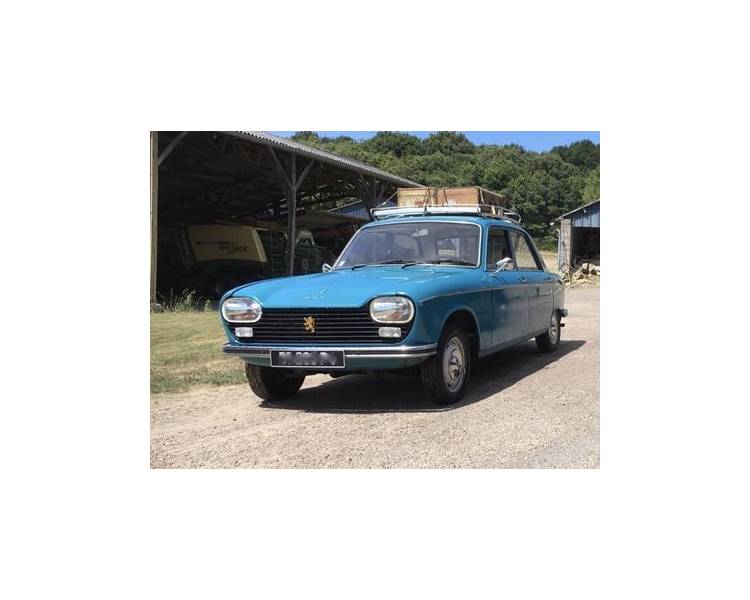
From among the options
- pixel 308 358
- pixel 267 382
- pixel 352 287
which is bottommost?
pixel 267 382

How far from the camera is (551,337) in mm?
6746

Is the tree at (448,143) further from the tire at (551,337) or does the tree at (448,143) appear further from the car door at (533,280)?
the tire at (551,337)

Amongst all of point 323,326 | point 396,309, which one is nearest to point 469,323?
point 396,309

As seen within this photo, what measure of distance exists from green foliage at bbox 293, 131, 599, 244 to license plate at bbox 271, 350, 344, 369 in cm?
146

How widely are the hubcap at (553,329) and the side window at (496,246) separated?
1313mm

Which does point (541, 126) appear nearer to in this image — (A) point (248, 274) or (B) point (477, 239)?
(B) point (477, 239)

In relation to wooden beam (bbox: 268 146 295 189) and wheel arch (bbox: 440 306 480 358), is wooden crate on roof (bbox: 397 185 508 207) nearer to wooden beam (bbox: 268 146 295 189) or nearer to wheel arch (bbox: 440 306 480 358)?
wheel arch (bbox: 440 306 480 358)

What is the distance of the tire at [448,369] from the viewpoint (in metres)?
4.21

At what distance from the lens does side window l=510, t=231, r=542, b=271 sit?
5.91m

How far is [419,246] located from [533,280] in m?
1.49

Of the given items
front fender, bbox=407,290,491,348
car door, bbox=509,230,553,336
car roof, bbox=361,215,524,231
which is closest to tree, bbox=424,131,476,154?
car roof, bbox=361,215,524,231

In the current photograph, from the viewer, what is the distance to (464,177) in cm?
608

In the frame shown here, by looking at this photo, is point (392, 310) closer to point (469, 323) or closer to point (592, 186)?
point (469, 323)

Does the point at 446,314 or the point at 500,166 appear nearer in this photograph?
the point at 446,314
